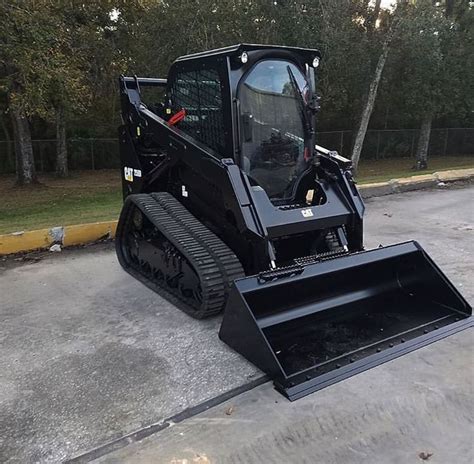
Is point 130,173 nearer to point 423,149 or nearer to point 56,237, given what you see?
point 56,237

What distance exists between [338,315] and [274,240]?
81 cm

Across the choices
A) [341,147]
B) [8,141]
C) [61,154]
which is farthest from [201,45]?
[341,147]

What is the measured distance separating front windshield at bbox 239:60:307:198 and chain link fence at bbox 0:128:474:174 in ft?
53.9

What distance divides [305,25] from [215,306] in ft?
35.4

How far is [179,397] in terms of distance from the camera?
10.1 ft

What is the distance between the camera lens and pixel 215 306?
4.01 m

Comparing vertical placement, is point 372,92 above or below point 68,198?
above

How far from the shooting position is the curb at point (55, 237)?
605 cm

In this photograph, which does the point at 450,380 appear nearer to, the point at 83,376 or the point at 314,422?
the point at 314,422

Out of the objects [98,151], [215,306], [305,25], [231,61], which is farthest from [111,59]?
[215,306]

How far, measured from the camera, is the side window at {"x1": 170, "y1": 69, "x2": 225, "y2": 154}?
14.4ft

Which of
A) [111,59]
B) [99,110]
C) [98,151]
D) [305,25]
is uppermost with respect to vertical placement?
[305,25]

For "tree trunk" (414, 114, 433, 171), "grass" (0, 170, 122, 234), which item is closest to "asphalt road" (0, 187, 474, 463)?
"grass" (0, 170, 122, 234)

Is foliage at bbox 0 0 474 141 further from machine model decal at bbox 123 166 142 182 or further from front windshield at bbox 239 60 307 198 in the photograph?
front windshield at bbox 239 60 307 198
